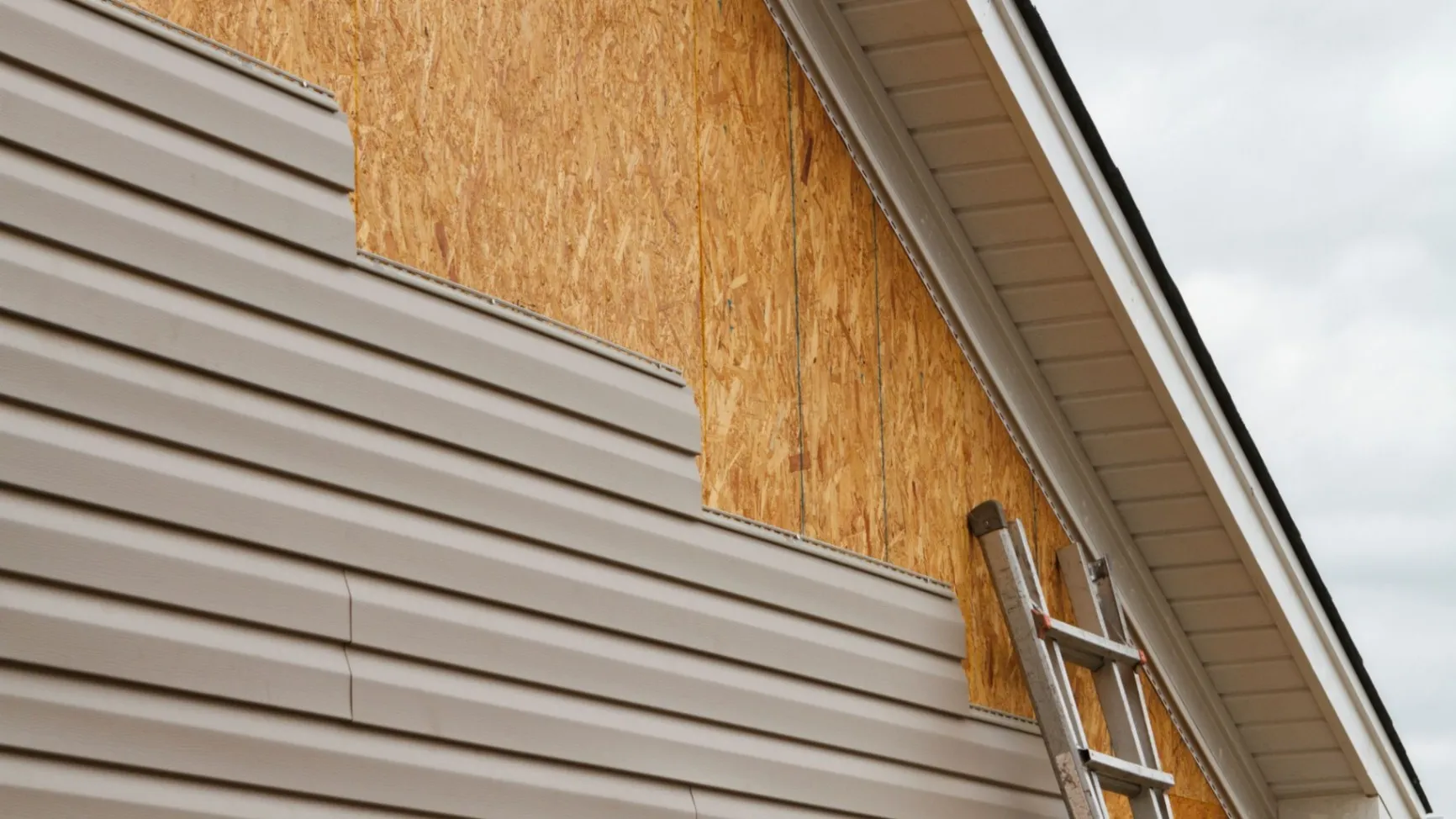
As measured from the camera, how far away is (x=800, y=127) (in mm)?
5641

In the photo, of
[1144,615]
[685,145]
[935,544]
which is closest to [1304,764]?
[1144,615]

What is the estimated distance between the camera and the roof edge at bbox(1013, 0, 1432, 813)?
570 centimetres

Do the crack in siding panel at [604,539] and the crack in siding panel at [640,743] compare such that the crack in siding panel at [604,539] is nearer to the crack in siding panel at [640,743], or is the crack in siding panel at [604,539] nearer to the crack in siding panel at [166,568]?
the crack in siding panel at [166,568]

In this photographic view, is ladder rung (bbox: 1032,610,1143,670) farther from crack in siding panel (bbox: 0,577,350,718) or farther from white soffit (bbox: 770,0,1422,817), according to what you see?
crack in siding panel (bbox: 0,577,350,718)

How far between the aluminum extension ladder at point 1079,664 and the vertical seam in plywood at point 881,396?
0.52 meters

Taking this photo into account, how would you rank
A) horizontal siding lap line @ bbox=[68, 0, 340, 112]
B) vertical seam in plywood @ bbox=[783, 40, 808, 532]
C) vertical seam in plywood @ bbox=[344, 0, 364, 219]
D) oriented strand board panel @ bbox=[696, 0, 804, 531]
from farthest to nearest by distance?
1. vertical seam in plywood @ bbox=[783, 40, 808, 532]
2. oriented strand board panel @ bbox=[696, 0, 804, 531]
3. vertical seam in plywood @ bbox=[344, 0, 364, 219]
4. horizontal siding lap line @ bbox=[68, 0, 340, 112]

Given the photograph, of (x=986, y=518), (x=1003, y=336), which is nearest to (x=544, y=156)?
(x=986, y=518)

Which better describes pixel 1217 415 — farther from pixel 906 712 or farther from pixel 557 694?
pixel 557 694

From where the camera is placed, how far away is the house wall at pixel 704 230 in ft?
13.3

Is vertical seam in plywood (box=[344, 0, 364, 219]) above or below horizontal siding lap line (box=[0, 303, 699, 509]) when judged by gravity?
above

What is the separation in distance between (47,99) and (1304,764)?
584 cm

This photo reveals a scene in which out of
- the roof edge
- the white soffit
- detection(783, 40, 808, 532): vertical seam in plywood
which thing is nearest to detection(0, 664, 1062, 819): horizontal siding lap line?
detection(783, 40, 808, 532): vertical seam in plywood

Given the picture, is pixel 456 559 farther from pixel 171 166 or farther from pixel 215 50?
pixel 215 50

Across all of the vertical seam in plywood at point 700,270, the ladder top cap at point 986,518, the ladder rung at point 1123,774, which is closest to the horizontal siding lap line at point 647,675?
the ladder rung at point 1123,774
